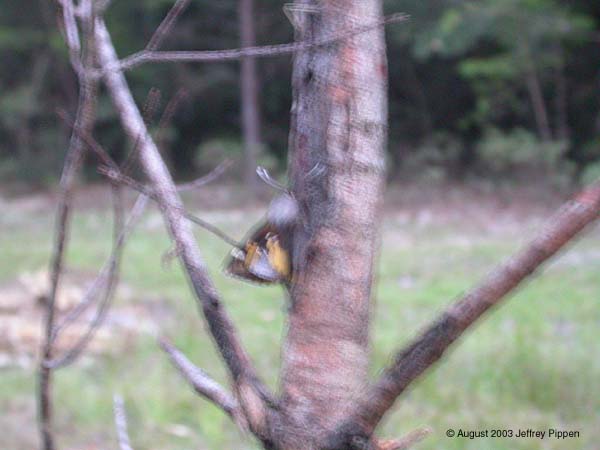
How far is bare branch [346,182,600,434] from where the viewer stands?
883 millimetres

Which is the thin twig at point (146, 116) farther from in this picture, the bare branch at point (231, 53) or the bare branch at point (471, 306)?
the bare branch at point (471, 306)

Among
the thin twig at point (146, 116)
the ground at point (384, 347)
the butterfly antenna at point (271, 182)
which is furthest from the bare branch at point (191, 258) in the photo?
the ground at point (384, 347)

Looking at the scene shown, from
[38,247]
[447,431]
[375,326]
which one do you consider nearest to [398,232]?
[38,247]

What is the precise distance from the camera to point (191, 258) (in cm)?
135

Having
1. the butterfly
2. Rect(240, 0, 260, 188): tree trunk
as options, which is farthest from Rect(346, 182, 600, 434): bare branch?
Rect(240, 0, 260, 188): tree trunk

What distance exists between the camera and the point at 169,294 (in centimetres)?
802

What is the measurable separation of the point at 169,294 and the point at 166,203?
266 inches

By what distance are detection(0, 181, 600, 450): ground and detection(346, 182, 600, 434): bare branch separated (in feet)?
2.14

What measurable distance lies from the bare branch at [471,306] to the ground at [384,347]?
0.65 meters

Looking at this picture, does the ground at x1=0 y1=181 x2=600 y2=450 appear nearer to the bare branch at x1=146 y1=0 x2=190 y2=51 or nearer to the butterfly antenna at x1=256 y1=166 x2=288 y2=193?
the butterfly antenna at x1=256 y1=166 x2=288 y2=193

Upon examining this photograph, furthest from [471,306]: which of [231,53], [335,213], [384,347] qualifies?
[384,347]

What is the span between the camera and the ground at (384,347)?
4602 millimetres

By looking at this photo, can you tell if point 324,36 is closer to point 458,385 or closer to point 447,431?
point 447,431

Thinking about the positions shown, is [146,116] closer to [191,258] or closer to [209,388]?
[191,258]
